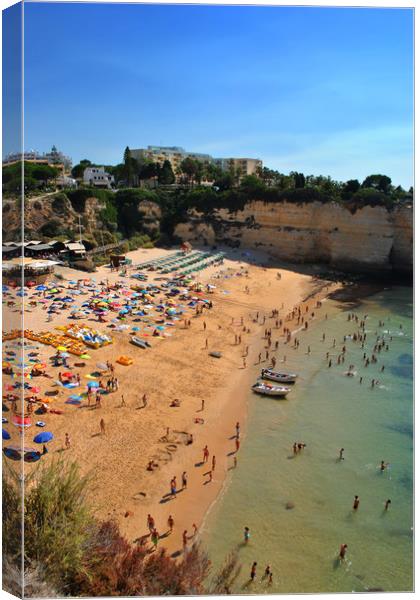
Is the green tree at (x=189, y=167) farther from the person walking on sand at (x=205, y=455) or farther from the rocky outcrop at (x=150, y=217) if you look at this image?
the person walking on sand at (x=205, y=455)

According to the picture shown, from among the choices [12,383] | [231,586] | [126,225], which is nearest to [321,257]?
[126,225]

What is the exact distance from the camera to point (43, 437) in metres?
16.0

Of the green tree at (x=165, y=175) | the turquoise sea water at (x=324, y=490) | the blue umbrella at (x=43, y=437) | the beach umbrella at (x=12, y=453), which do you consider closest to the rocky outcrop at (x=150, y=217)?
the green tree at (x=165, y=175)

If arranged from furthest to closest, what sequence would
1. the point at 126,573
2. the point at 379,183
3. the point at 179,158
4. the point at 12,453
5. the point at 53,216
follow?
the point at 179,158, the point at 379,183, the point at 53,216, the point at 126,573, the point at 12,453

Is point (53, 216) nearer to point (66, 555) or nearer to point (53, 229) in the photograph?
point (53, 229)

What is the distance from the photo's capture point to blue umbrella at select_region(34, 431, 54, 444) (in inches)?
624

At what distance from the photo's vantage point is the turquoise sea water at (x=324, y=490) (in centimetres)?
1248

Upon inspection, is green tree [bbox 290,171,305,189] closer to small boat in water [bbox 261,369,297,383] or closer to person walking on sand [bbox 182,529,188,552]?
small boat in water [bbox 261,369,297,383]

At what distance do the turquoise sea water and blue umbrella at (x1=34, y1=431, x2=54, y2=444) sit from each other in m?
5.86

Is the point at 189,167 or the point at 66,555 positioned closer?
the point at 66,555

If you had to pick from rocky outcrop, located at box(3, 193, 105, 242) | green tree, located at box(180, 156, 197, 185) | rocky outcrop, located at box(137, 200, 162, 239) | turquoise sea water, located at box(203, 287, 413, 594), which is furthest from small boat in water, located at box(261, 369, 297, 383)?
green tree, located at box(180, 156, 197, 185)

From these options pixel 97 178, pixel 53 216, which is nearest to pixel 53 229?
pixel 53 216

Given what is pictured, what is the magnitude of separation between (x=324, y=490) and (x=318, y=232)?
3620 cm

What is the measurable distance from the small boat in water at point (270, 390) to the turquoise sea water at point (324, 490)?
52 cm
